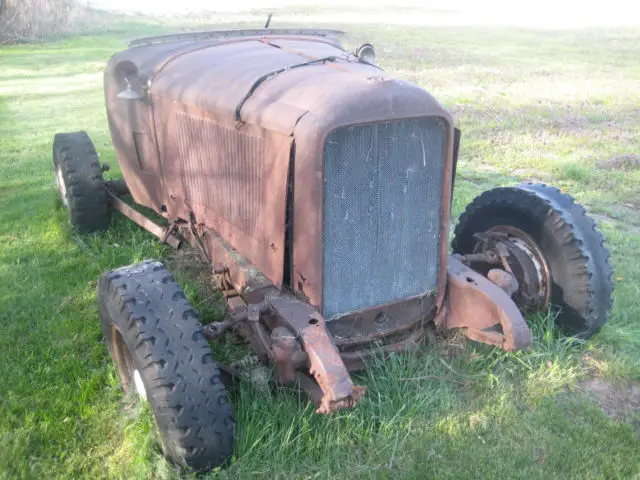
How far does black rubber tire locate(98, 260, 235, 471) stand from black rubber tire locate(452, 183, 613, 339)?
2.24 metres

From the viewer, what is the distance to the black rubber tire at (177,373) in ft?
8.86

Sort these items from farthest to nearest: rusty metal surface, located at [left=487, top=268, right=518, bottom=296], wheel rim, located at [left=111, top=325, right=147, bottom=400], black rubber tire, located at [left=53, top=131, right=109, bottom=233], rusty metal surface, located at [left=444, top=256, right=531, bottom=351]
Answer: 1. black rubber tire, located at [left=53, top=131, right=109, bottom=233]
2. rusty metal surface, located at [left=487, top=268, right=518, bottom=296]
3. rusty metal surface, located at [left=444, top=256, right=531, bottom=351]
4. wheel rim, located at [left=111, top=325, right=147, bottom=400]

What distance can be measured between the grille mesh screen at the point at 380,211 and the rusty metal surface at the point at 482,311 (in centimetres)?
20

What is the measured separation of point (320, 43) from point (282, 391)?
261 centimetres

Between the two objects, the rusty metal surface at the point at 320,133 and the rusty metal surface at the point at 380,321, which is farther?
the rusty metal surface at the point at 380,321

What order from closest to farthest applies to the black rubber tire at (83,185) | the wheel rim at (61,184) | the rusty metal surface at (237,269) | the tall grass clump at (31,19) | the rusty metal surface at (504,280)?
the rusty metal surface at (237,269) → the rusty metal surface at (504,280) → the black rubber tire at (83,185) → the wheel rim at (61,184) → the tall grass clump at (31,19)

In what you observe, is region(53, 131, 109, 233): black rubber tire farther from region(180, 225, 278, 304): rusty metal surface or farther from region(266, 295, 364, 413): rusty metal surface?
region(266, 295, 364, 413): rusty metal surface

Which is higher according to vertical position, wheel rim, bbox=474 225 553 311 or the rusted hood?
the rusted hood


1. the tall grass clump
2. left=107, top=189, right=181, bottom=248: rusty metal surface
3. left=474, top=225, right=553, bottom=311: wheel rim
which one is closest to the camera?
left=474, top=225, right=553, bottom=311: wheel rim

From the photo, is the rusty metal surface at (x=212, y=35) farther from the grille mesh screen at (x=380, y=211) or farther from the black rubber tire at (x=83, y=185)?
the grille mesh screen at (x=380, y=211)

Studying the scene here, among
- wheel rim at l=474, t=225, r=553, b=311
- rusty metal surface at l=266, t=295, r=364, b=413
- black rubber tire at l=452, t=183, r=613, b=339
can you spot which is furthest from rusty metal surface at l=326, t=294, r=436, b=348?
black rubber tire at l=452, t=183, r=613, b=339

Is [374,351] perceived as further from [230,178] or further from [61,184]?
[61,184]

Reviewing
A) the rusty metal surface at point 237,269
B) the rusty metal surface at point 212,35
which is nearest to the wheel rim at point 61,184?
the rusty metal surface at point 212,35

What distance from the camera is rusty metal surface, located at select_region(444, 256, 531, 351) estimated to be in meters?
3.29
